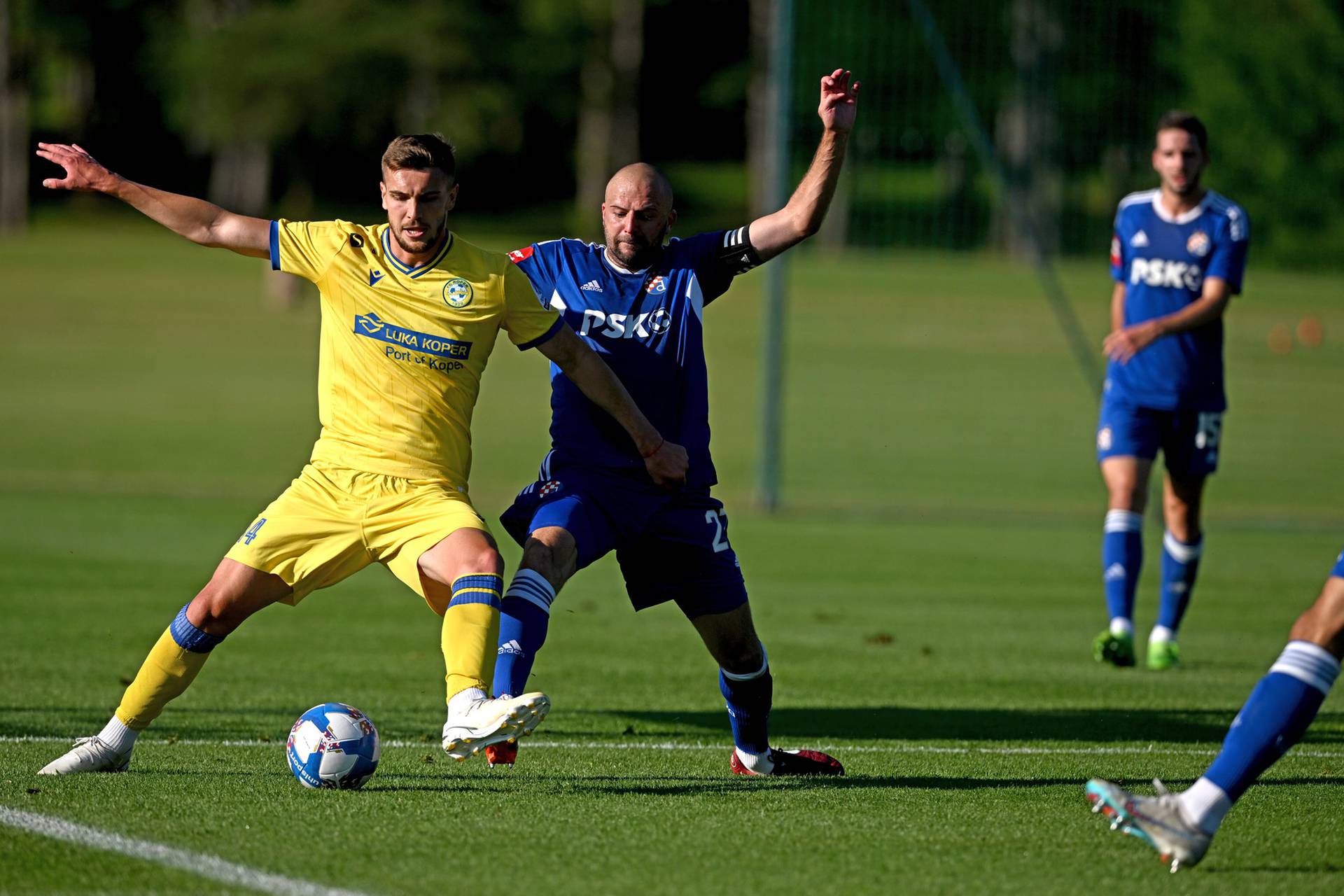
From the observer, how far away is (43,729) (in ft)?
23.1

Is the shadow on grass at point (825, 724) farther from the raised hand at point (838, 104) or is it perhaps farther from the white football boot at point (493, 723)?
the raised hand at point (838, 104)

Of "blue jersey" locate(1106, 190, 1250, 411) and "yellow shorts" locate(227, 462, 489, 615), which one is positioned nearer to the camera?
"yellow shorts" locate(227, 462, 489, 615)

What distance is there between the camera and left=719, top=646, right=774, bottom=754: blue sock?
21.1 ft

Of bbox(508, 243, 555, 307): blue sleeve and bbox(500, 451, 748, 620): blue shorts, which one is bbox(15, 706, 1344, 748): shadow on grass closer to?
bbox(500, 451, 748, 620): blue shorts

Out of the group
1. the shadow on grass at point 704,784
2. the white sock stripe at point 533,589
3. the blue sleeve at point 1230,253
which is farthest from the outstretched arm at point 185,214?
the blue sleeve at point 1230,253

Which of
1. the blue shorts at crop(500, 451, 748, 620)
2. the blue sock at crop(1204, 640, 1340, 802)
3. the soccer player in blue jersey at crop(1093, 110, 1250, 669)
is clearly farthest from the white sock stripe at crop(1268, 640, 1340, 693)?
the soccer player in blue jersey at crop(1093, 110, 1250, 669)

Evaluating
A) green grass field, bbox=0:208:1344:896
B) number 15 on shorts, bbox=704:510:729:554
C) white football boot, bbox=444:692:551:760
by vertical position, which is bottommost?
green grass field, bbox=0:208:1344:896

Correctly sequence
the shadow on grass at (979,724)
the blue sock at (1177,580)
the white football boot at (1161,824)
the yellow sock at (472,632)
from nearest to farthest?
the white football boot at (1161,824), the yellow sock at (472,632), the shadow on grass at (979,724), the blue sock at (1177,580)

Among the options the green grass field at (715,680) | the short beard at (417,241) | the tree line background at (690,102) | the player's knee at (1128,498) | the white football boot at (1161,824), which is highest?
the tree line background at (690,102)

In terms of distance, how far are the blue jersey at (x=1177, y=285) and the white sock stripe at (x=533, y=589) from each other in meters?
4.86

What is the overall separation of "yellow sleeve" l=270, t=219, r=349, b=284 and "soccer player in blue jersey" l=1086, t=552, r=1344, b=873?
10.3ft

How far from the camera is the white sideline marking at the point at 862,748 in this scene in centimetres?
687

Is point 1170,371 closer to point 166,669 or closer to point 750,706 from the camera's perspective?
point 750,706

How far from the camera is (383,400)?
239 inches
